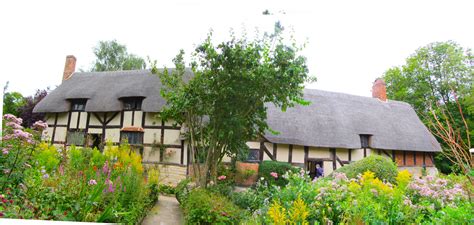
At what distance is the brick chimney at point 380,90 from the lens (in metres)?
10.9

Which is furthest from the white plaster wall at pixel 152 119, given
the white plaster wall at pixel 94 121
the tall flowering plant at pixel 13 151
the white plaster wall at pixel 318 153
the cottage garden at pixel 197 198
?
the tall flowering plant at pixel 13 151

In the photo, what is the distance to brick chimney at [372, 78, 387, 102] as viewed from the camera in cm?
1088

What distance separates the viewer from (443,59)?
2.68 m

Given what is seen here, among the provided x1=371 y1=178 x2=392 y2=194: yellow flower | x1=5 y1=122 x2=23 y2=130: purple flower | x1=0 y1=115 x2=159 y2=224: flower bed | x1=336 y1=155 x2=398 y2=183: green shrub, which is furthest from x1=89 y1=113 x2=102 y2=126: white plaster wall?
x1=371 y1=178 x2=392 y2=194: yellow flower

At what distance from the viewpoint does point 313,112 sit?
8.77m

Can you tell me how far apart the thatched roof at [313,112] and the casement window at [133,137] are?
0.72m

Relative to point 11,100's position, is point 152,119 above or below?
above

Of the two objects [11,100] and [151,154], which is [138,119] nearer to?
[151,154]

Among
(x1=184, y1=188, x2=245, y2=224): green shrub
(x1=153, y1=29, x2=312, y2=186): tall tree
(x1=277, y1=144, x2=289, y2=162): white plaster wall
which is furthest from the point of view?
(x1=277, y1=144, x2=289, y2=162): white plaster wall

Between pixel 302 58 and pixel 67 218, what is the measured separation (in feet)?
12.3

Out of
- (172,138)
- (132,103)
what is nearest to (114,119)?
(132,103)

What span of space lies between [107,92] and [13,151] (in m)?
6.16

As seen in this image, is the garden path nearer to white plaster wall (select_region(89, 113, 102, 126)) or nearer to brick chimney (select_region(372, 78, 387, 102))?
white plaster wall (select_region(89, 113, 102, 126))

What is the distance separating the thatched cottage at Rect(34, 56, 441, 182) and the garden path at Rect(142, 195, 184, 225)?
237 centimetres
